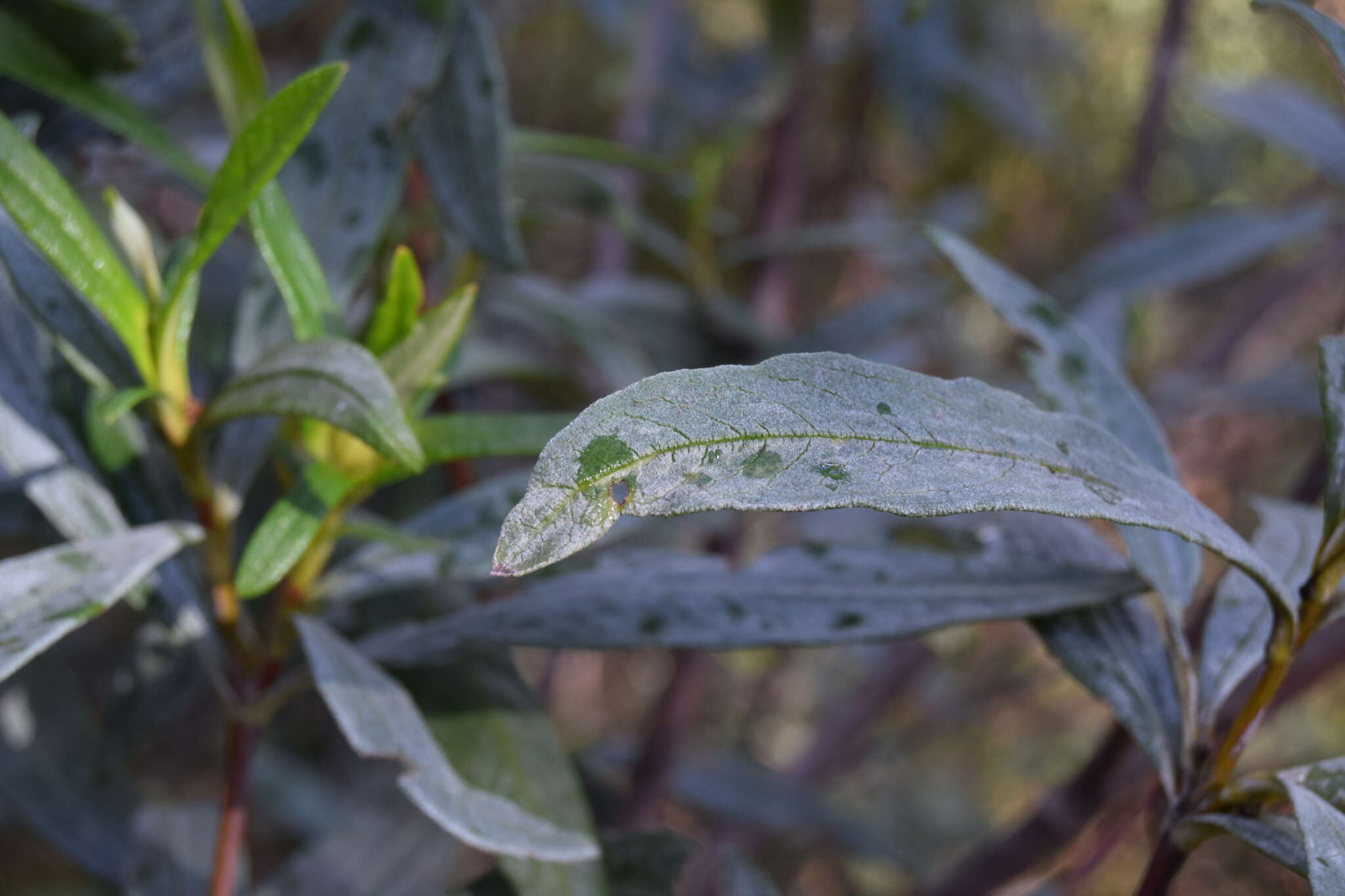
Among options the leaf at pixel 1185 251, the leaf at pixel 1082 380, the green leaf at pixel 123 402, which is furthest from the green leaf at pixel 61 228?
the leaf at pixel 1185 251

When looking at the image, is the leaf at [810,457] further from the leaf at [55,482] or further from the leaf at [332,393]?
the leaf at [55,482]

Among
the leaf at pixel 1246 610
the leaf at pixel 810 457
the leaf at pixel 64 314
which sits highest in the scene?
the leaf at pixel 810 457

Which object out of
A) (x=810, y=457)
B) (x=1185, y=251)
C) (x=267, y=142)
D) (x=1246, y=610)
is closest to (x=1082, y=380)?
(x=1246, y=610)

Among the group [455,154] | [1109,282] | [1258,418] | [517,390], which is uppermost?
[455,154]

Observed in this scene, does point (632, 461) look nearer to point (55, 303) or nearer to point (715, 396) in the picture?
point (715, 396)

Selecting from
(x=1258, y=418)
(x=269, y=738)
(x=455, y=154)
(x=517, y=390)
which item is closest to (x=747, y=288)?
(x=517, y=390)

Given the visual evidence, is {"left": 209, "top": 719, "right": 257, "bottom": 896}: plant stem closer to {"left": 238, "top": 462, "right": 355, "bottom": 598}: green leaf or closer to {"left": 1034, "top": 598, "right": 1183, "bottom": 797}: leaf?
{"left": 238, "top": 462, "right": 355, "bottom": 598}: green leaf
